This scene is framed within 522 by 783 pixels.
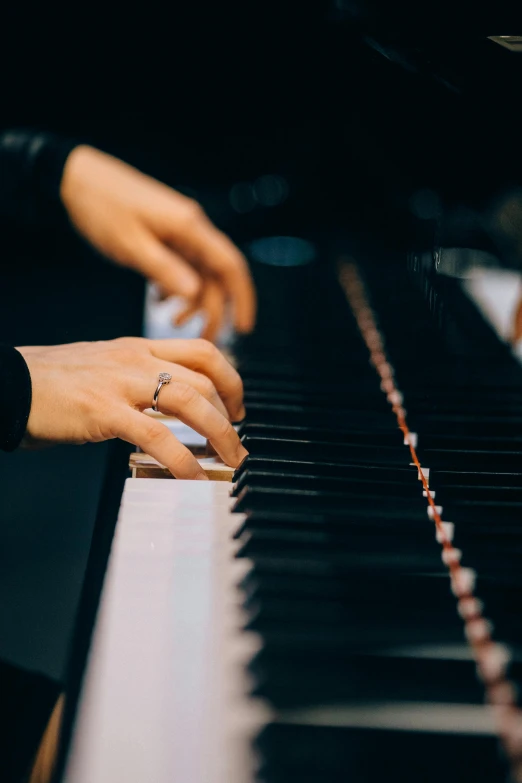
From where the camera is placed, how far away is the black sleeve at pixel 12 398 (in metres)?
1.01

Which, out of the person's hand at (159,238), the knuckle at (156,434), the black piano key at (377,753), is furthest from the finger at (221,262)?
the black piano key at (377,753)

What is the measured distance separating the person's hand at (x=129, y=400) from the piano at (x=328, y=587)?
0.05 meters

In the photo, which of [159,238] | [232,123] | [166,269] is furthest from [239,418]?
[232,123]

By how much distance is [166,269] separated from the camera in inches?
65.0

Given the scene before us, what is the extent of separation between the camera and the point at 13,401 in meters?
1.02

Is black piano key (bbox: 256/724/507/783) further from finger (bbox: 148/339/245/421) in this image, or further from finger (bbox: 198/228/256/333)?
finger (bbox: 198/228/256/333)

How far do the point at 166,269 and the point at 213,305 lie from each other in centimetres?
13

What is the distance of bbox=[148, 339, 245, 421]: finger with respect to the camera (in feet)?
3.83

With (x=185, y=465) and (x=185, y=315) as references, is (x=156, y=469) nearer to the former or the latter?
(x=185, y=465)

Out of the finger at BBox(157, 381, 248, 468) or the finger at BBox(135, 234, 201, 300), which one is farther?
the finger at BBox(135, 234, 201, 300)

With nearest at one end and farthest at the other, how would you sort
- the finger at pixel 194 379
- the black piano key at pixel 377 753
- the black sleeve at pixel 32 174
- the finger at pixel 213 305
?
the black piano key at pixel 377 753 → the finger at pixel 194 379 → the finger at pixel 213 305 → the black sleeve at pixel 32 174

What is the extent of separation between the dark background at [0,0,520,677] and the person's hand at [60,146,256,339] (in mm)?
144

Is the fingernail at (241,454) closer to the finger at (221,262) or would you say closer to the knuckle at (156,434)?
the knuckle at (156,434)

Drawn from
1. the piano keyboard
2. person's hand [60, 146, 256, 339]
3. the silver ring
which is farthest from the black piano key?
person's hand [60, 146, 256, 339]
